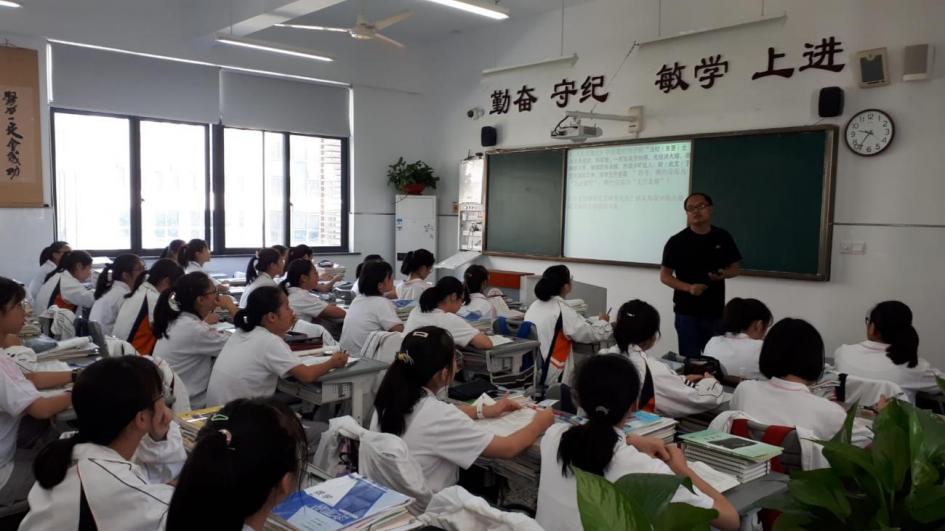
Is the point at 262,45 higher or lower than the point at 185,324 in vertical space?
higher

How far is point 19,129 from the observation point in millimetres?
6602

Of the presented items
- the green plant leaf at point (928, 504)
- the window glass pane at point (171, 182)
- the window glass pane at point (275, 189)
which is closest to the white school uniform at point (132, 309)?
the green plant leaf at point (928, 504)

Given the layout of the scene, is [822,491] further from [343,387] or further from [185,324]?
[185,324]

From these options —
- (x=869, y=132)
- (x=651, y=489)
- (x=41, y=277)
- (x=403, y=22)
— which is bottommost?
(x=41, y=277)

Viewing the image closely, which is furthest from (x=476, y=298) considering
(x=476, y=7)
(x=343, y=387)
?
(x=476, y=7)

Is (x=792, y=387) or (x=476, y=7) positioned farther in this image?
(x=476, y=7)

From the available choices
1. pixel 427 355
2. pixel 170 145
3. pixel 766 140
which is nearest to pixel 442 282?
pixel 427 355

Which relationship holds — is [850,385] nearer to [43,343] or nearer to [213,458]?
[213,458]

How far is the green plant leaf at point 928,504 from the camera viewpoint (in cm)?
113

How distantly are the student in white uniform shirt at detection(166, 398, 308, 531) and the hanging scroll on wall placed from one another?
21.9ft

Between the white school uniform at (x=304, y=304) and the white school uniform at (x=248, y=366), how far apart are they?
69.6 inches

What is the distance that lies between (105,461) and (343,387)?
1690 mm

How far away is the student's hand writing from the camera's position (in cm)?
183

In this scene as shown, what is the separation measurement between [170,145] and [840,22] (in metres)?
6.74
